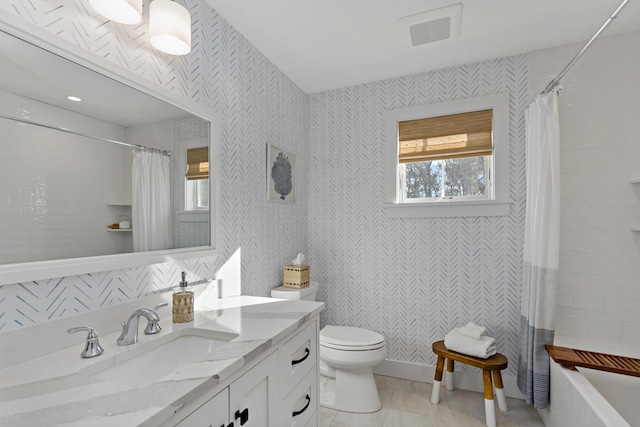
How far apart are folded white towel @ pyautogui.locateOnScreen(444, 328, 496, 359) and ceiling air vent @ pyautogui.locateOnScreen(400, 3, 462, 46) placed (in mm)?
1924

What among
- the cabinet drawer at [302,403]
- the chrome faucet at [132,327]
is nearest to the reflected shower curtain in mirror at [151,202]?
the chrome faucet at [132,327]

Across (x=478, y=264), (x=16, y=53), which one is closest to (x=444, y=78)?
(x=478, y=264)

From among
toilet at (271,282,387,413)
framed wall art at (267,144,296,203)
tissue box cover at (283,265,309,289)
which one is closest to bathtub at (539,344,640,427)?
toilet at (271,282,387,413)

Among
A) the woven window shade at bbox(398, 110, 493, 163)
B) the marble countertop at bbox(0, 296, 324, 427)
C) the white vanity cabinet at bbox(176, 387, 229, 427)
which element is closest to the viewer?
the marble countertop at bbox(0, 296, 324, 427)

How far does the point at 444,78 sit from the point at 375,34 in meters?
0.75

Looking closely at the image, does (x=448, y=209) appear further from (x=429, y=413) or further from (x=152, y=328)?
(x=152, y=328)

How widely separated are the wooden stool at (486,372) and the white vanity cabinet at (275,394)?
991 millimetres

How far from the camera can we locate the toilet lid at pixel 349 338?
2.03 metres

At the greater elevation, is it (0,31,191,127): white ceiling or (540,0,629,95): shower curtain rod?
(540,0,629,95): shower curtain rod

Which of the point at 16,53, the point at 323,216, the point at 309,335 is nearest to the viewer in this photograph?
the point at 16,53

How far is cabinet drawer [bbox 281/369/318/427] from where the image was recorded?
1283mm

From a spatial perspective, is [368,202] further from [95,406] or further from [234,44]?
[95,406]

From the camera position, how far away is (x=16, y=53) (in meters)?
0.96

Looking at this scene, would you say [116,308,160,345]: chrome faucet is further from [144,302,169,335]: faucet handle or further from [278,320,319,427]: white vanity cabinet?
[278,320,319,427]: white vanity cabinet
